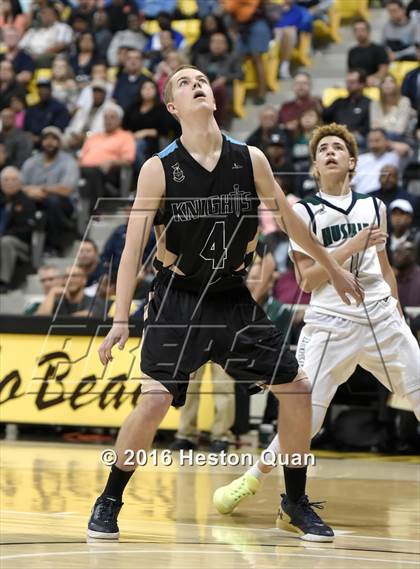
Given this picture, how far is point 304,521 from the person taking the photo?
6633 mm

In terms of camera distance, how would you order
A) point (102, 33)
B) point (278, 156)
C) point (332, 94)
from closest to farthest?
point (278, 156) < point (332, 94) < point (102, 33)

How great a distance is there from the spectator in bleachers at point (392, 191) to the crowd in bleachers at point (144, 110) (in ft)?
0.08

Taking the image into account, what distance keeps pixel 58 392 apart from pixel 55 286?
2.11 m

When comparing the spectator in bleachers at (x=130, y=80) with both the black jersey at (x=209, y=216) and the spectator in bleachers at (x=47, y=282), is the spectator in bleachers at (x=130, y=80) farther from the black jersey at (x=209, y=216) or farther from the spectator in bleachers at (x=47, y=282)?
the black jersey at (x=209, y=216)

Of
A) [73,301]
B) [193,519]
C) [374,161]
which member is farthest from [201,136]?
[374,161]

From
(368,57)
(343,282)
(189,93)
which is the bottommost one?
(343,282)

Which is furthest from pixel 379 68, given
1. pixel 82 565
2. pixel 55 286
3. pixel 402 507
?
pixel 82 565

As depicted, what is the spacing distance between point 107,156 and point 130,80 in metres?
1.88

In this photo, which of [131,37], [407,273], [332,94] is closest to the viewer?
[407,273]

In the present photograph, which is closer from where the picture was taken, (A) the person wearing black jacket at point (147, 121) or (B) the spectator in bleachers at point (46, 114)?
(A) the person wearing black jacket at point (147, 121)

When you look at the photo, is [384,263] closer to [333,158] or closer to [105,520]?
[333,158]

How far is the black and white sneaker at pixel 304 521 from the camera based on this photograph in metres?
6.53

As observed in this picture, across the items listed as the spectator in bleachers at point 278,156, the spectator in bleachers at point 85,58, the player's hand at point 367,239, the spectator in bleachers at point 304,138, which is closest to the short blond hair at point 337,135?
the player's hand at point 367,239

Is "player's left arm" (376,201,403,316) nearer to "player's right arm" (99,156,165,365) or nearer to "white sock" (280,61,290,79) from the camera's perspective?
"player's right arm" (99,156,165,365)
